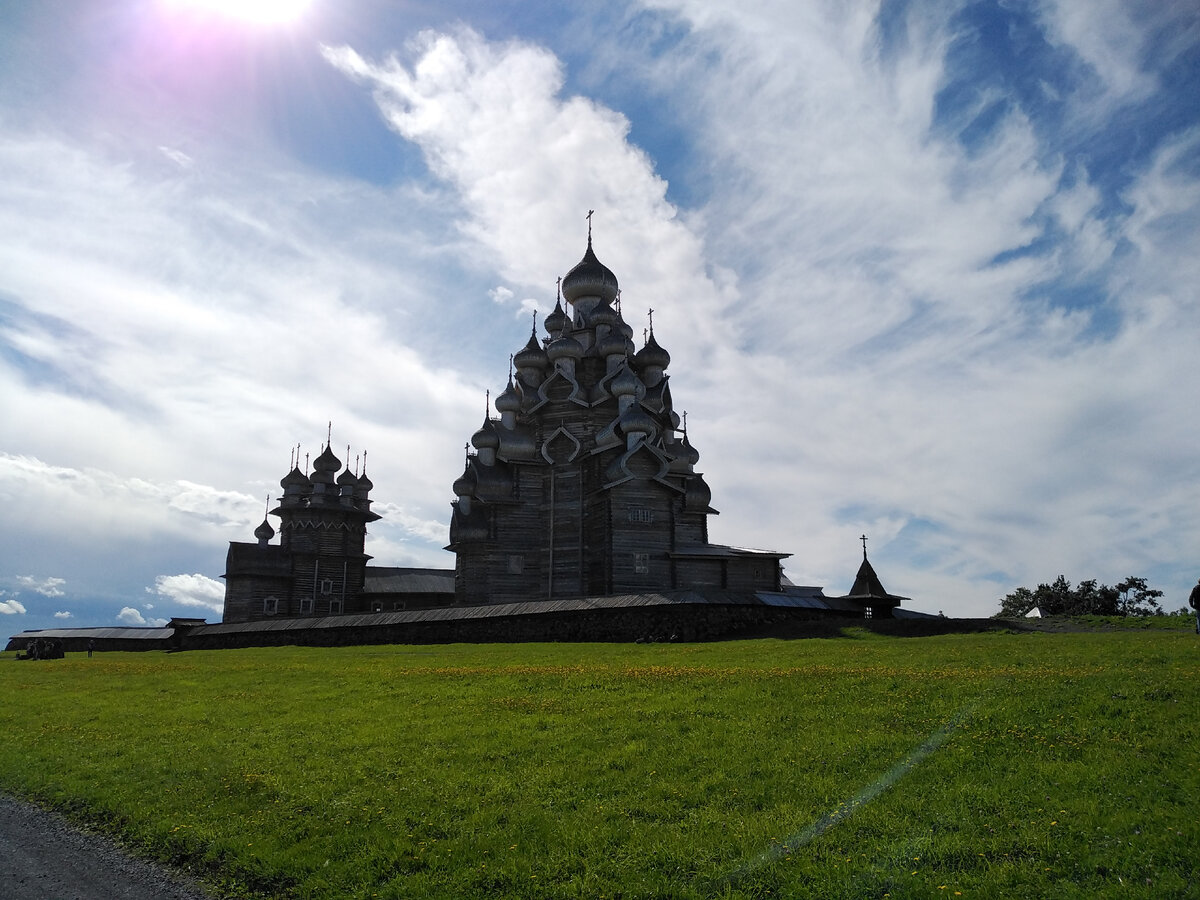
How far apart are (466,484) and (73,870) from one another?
112ft

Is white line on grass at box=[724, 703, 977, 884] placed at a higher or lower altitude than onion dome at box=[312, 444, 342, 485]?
lower

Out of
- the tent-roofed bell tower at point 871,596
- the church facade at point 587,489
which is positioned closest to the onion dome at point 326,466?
the church facade at point 587,489

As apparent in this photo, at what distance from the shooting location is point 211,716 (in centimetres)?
1717

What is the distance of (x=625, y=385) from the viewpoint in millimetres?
43625

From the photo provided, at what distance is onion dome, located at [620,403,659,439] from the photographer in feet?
134

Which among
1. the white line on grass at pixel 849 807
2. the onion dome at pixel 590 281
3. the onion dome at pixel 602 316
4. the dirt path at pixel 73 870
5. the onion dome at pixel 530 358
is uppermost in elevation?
the onion dome at pixel 590 281

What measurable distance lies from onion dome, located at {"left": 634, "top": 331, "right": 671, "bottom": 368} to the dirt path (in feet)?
130

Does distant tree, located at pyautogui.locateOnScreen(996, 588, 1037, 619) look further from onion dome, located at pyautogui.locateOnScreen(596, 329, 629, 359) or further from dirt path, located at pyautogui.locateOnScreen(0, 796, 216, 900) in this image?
dirt path, located at pyautogui.locateOnScreen(0, 796, 216, 900)

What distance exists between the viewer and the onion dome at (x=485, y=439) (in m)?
44.9

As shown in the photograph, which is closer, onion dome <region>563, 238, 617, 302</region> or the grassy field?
the grassy field

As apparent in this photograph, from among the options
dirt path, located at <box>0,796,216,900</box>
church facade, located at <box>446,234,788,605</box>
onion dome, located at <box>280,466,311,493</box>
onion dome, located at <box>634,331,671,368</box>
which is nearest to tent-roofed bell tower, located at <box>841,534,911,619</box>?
church facade, located at <box>446,234,788,605</box>

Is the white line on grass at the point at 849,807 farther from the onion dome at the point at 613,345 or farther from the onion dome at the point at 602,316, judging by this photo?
the onion dome at the point at 602,316

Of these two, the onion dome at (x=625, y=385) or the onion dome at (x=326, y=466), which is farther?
the onion dome at (x=326, y=466)

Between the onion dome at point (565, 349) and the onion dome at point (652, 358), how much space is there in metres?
3.75
